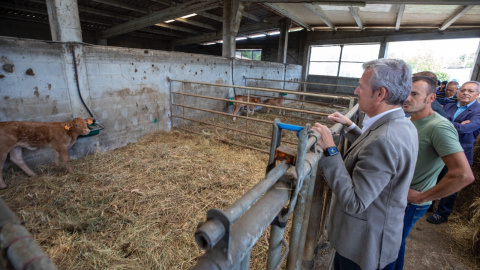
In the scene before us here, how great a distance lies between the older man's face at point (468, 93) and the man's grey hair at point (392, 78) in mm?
2585

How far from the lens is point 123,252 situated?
2133 millimetres

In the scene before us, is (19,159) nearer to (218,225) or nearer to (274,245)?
(274,245)

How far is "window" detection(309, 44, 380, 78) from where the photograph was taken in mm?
11991

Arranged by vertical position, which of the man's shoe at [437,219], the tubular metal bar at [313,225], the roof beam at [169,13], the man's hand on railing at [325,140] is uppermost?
the roof beam at [169,13]

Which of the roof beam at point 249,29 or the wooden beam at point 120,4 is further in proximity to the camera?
the roof beam at point 249,29

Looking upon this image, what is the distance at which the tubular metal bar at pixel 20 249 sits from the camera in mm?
417

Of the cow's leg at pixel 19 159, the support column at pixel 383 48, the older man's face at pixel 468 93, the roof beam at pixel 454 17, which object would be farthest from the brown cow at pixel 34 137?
the support column at pixel 383 48

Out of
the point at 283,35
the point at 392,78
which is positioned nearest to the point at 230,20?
the point at 283,35

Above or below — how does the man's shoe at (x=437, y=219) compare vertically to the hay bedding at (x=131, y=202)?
below

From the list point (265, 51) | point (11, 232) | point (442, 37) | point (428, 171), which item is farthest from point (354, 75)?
point (11, 232)

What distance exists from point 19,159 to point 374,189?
15.2 ft

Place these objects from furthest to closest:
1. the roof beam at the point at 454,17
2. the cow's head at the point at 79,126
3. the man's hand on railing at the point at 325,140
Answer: the roof beam at the point at 454,17
the cow's head at the point at 79,126
the man's hand on railing at the point at 325,140

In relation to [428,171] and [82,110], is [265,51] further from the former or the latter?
[428,171]

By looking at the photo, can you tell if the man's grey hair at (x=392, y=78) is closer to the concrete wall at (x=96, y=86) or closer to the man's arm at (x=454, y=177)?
the man's arm at (x=454, y=177)
